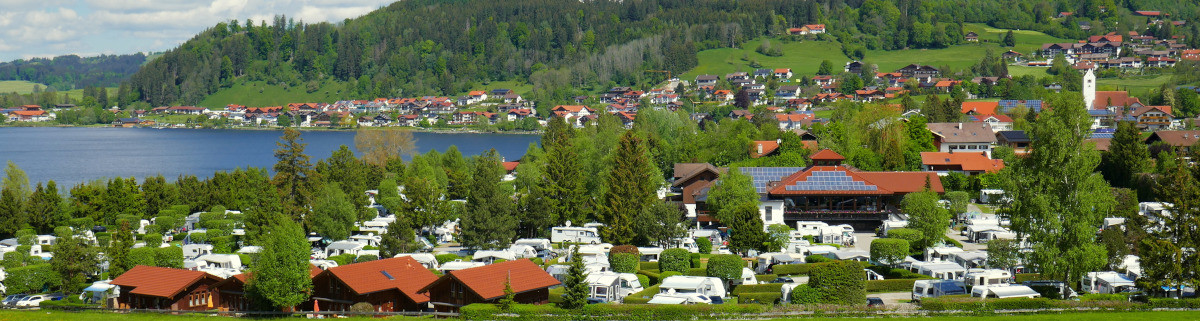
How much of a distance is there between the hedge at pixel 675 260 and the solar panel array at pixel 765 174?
1473 cm

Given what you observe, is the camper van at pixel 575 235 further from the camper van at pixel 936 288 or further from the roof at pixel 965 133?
the roof at pixel 965 133

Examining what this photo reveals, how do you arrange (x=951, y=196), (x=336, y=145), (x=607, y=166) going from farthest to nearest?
(x=336, y=145) < (x=607, y=166) < (x=951, y=196)

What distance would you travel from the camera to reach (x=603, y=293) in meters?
29.4

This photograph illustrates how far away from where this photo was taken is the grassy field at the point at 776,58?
181 meters

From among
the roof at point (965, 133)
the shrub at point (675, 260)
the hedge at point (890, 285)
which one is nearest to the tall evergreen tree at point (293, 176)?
the shrub at point (675, 260)

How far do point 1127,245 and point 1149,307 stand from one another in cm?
994

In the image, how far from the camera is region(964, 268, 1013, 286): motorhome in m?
29.4

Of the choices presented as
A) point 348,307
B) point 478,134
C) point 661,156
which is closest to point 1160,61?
point 478,134

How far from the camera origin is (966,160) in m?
58.1

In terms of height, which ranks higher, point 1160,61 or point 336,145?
point 1160,61

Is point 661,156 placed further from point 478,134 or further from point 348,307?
point 478,134

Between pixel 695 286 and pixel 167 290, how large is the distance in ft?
51.0

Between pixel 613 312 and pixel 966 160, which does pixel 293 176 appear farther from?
pixel 966 160

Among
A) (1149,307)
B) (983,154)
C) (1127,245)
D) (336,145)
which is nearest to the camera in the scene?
(1149,307)
